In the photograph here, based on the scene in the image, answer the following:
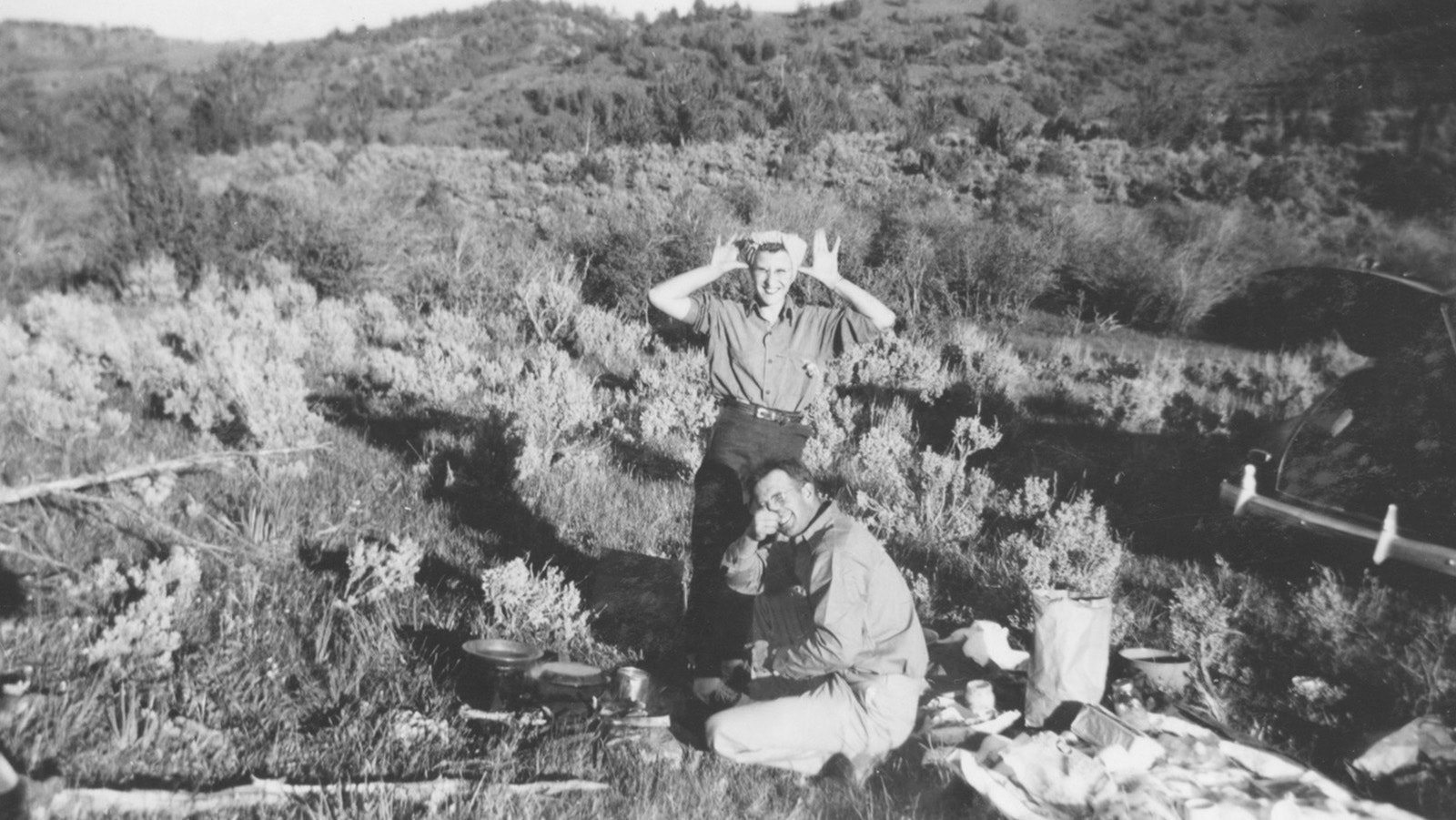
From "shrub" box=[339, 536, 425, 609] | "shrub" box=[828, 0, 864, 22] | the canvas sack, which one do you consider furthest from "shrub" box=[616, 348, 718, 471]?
"shrub" box=[828, 0, 864, 22]

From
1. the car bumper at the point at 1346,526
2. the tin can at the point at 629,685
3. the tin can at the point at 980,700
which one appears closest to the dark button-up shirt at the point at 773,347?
the tin can at the point at 629,685

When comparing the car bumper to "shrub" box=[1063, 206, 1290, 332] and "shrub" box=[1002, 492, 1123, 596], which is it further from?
"shrub" box=[1063, 206, 1290, 332]

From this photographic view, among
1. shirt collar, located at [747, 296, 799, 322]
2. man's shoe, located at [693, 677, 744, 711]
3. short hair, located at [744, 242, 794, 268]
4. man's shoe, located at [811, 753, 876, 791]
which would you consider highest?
short hair, located at [744, 242, 794, 268]

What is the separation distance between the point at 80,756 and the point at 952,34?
40.9 meters

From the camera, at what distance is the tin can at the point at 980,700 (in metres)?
4.09

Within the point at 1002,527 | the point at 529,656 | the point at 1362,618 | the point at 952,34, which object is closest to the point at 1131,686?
the point at 1362,618

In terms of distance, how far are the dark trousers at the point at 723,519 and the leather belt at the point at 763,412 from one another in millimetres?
23

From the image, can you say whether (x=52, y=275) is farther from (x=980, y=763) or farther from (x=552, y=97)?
(x=552, y=97)

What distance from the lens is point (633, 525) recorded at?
636cm

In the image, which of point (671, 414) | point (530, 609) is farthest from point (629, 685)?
point (671, 414)

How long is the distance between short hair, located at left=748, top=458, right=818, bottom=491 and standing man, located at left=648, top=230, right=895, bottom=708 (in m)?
0.15

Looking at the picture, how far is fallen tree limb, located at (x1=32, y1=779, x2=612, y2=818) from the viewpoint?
2748 millimetres

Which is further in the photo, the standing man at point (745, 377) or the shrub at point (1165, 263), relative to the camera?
the shrub at point (1165, 263)

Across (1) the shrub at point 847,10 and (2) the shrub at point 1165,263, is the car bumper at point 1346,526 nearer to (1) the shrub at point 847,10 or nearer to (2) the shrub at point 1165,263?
(2) the shrub at point 1165,263
